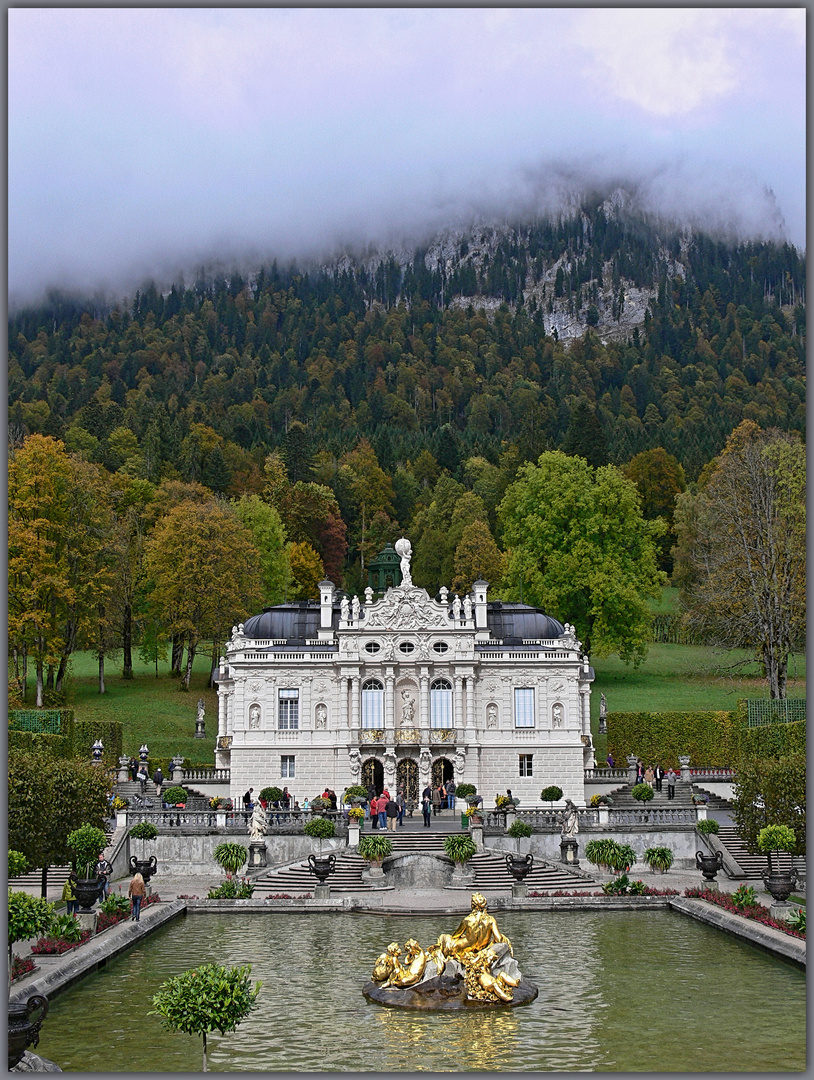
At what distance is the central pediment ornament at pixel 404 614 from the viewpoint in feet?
176

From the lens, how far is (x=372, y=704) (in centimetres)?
5322

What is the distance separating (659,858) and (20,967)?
2424 cm

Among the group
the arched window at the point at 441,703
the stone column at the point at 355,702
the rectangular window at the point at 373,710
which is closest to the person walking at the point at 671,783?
the arched window at the point at 441,703

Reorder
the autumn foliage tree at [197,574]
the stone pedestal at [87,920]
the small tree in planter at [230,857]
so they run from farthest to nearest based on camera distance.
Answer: the autumn foliage tree at [197,574] < the small tree in planter at [230,857] < the stone pedestal at [87,920]

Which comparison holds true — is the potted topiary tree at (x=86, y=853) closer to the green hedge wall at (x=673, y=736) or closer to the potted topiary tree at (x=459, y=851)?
the potted topiary tree at (x=459, y=851)

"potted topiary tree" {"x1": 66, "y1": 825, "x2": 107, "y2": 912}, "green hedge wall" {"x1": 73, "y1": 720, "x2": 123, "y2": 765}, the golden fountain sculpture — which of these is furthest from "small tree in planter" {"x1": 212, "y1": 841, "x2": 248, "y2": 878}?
the golden fountain sculpture

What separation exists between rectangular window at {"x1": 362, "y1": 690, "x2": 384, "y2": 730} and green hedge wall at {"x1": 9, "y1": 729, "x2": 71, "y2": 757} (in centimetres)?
1254

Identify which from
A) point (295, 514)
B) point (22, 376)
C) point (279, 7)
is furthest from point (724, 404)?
point (279, 7)

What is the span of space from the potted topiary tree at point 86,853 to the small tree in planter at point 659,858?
18.5m

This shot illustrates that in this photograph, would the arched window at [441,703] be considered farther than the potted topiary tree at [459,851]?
Yes

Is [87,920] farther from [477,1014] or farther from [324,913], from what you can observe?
[477,1014]

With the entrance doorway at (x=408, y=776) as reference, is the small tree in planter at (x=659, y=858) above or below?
below

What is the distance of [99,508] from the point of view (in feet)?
212

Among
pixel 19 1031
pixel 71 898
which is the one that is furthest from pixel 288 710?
pixel 19 1031
